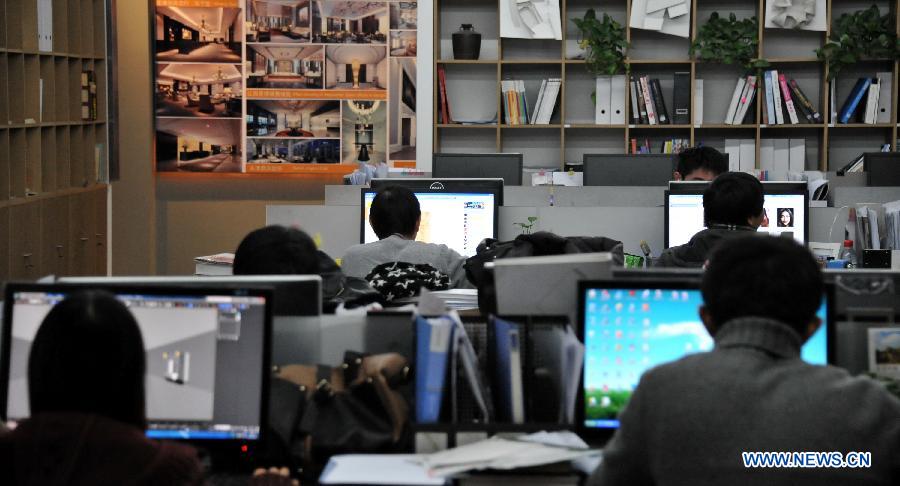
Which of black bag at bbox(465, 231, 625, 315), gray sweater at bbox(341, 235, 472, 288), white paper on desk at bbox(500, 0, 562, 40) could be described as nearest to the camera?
black bag at bbox(465, 231, 625, 315)

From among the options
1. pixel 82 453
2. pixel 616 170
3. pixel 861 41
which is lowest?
pixel 82 453

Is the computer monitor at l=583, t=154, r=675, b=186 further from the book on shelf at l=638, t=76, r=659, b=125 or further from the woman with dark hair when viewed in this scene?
the woman with dark hair

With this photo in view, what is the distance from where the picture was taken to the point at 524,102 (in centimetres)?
794

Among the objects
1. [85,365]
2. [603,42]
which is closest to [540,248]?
[85,365]

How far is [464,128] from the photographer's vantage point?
8.11 m

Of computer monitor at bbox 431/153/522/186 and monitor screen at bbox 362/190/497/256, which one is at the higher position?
computer monitor at bbox 431/153/522/186

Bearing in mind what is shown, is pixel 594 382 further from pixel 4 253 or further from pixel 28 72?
pixel 28 72

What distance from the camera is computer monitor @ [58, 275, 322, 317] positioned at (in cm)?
228

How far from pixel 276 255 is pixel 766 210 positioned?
2910 millimetres

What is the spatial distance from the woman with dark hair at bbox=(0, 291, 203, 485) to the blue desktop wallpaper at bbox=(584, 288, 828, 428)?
0.87 meters

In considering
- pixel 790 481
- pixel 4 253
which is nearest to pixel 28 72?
pixel 4 253

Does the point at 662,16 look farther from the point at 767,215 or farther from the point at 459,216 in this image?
the point at 459,216

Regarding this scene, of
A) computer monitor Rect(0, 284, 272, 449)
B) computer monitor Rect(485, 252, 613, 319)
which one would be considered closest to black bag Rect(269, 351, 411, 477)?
computer monitor Rect(0, 284, 272, 449)

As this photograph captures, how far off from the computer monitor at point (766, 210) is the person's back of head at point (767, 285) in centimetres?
310
